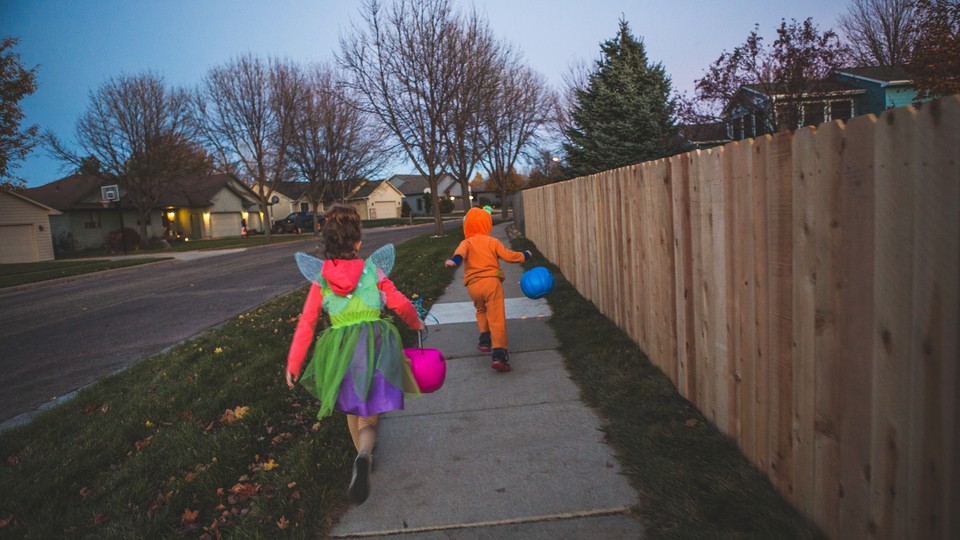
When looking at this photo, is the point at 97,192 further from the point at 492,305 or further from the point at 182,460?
the point at 182,460

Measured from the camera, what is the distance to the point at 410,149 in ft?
90.0

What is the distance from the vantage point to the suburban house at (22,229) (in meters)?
30.4

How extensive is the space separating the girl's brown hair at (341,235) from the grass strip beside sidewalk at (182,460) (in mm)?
1288

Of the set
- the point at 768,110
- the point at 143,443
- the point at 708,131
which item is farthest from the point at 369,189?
the point at 143,443

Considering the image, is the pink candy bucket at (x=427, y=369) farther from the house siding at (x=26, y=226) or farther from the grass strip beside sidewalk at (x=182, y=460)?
the house siding at (x=26, y=226)

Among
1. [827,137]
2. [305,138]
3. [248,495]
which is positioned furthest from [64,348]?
[305,138]

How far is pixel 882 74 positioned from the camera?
25.3 metres

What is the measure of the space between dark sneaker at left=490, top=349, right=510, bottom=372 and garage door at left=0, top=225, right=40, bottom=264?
3525cm

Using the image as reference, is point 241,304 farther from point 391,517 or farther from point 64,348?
point 391,517

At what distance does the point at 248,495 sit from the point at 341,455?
→ 58cm

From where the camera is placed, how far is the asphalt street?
683 centimetres

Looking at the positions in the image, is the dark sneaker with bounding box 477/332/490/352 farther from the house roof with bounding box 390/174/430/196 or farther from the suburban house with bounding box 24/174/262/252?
the house roof with bounding box 390/174/430/196

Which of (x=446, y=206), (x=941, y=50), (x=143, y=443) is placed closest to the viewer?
(x=143, y=443)

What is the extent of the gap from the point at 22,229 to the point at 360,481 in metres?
36.6
